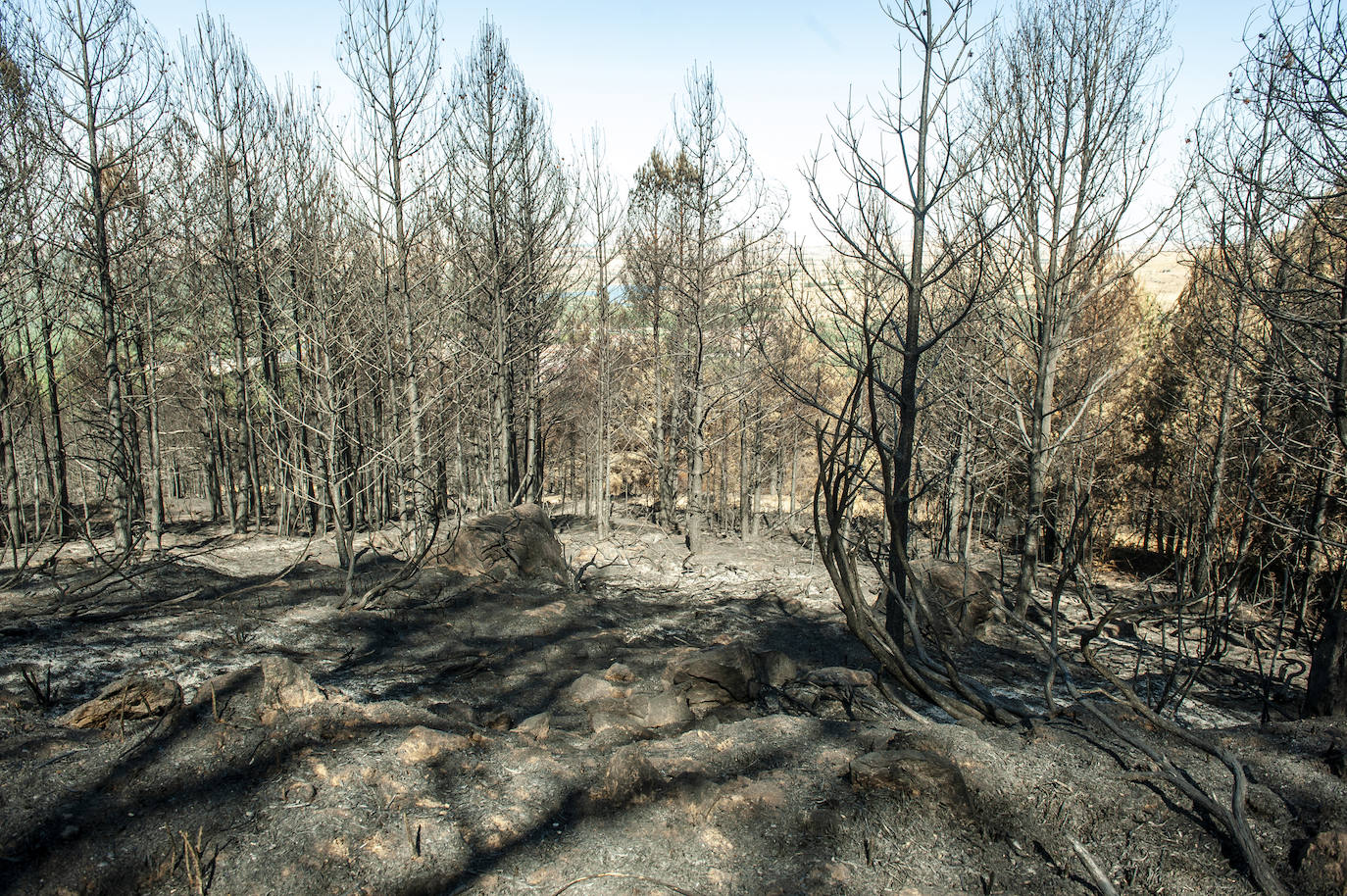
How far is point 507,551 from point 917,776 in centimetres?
812

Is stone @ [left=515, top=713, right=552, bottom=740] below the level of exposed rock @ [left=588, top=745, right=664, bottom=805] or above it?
below

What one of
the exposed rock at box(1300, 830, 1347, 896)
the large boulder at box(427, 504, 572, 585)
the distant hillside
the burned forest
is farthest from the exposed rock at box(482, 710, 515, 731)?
the distant hillside

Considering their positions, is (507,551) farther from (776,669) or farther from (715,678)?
(715,678)

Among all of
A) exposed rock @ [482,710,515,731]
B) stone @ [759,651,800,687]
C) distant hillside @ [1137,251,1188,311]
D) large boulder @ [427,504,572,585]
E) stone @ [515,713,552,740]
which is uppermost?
distant hillside @ [1137,251,1188,311]

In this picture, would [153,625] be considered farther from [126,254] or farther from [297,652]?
[126,254]

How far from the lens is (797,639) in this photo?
28.7 ft

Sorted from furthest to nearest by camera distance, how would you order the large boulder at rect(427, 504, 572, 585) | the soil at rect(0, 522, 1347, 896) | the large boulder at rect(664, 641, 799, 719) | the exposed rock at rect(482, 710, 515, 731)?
the large boulder at rect(427, 504, 572, 585)
the large boulder at rect(664, 641, 799, 719)
the exposed rock at rect(482, 710, 515, 731)
the soil at rect(0, 522, 1347, 896)

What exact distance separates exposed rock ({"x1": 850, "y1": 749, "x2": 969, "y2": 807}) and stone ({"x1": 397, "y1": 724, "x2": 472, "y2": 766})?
1897 millimetres

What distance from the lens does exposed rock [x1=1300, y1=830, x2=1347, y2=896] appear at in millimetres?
2281

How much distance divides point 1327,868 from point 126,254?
48.5 feet

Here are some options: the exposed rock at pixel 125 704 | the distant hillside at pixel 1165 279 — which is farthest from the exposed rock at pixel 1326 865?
the distant hillside at pixel 1165 279

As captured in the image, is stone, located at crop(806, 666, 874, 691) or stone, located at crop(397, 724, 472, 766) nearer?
stone, located at crop(397, 724, 472, 766)

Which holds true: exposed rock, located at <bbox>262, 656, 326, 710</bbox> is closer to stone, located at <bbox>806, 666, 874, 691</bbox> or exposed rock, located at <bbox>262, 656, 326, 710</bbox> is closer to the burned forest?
the burned forest

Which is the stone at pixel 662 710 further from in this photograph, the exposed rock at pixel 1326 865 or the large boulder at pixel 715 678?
the exposed rock at pixel 1326 865
